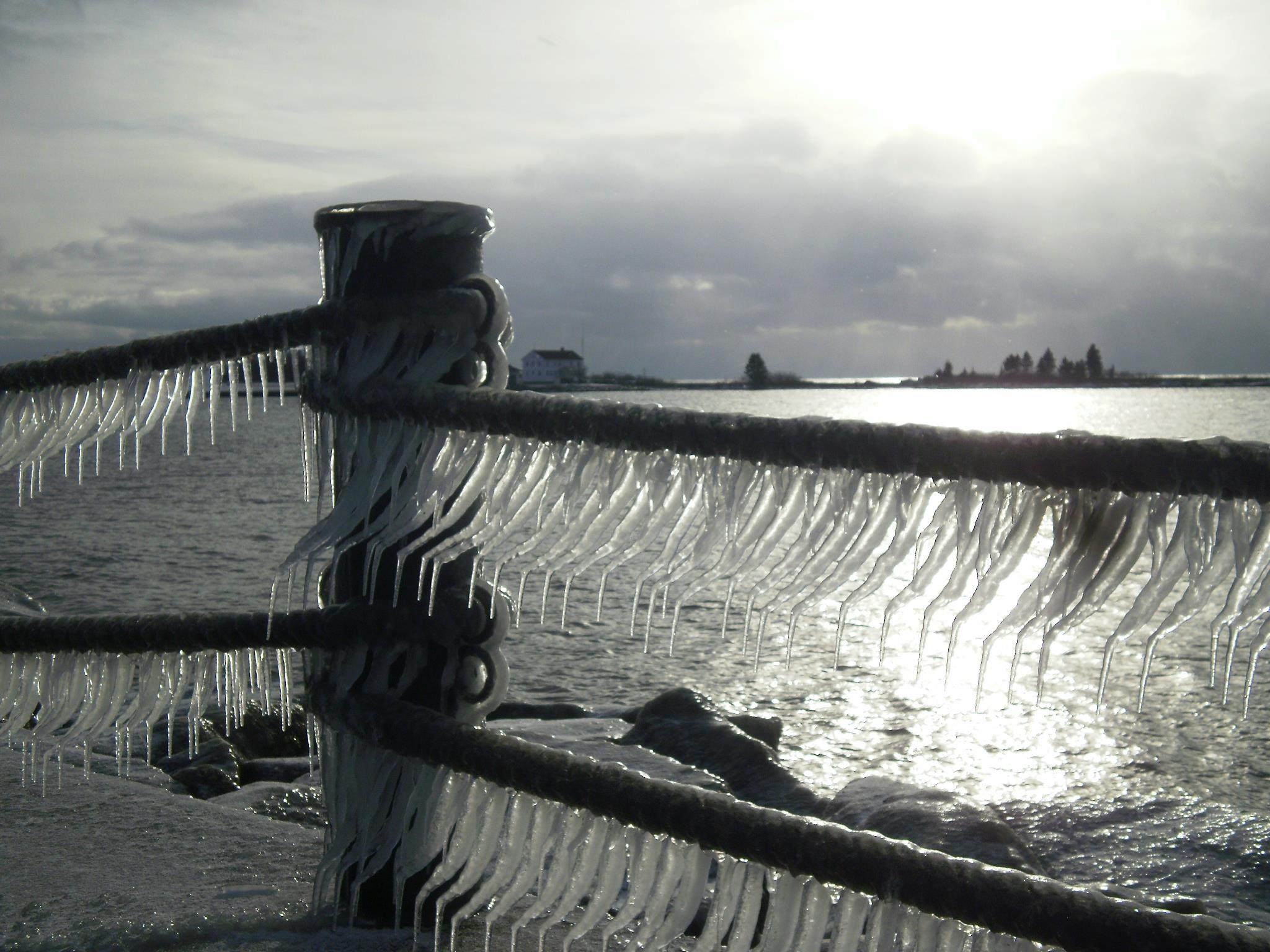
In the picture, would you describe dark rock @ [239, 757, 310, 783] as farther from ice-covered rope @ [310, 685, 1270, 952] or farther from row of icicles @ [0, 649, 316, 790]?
ice-covered rope @ [310, 685, 1270, 952]

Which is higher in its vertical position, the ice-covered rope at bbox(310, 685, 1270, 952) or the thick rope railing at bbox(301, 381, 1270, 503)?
the thick rope railing at bbox(301, 381, 1270, 503)

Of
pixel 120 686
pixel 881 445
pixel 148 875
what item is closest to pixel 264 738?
pixel 148 875

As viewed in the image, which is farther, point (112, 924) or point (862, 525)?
point (112, 924)

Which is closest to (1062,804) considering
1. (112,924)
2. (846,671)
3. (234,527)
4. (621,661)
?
(846,671)

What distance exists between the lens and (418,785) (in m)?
1.70

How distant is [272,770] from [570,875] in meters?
4.38

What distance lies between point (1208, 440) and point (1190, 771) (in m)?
7.00

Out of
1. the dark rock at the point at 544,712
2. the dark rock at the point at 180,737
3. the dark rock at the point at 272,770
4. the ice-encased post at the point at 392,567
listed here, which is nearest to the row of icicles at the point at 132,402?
the ice-encased post at the point at 392,567

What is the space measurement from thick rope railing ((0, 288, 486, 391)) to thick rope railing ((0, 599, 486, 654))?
0.44 m

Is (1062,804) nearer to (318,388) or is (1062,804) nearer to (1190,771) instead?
(1190,771)

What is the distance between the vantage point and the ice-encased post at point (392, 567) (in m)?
1.67

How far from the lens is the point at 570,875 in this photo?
1.52 metres

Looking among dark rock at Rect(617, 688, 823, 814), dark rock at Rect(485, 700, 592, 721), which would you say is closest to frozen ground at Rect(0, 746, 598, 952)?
dark rock at Rect(617, 688, 823, 814)

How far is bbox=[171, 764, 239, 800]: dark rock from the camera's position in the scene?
15.9ft
